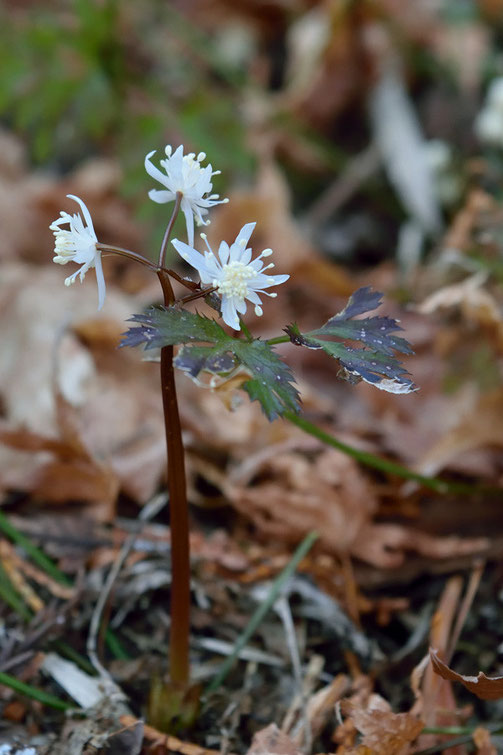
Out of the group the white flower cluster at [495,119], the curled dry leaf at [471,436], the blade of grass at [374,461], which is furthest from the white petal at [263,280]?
the white flower cluster at [495,119]

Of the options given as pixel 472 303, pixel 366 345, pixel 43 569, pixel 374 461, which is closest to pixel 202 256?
pixel 366 345

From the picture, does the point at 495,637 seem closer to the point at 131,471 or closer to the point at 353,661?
the point at 353,661

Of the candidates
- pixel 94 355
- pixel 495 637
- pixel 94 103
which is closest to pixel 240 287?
pixel 495 637

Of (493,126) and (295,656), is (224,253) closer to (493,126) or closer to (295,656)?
(295,656)

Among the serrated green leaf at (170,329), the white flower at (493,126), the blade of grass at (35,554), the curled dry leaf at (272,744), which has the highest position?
the white flower at (493,126)

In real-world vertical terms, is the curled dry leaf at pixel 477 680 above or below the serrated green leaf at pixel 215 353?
below

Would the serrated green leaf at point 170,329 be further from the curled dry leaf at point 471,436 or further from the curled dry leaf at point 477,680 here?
the curled dry leaf at point 471,436
